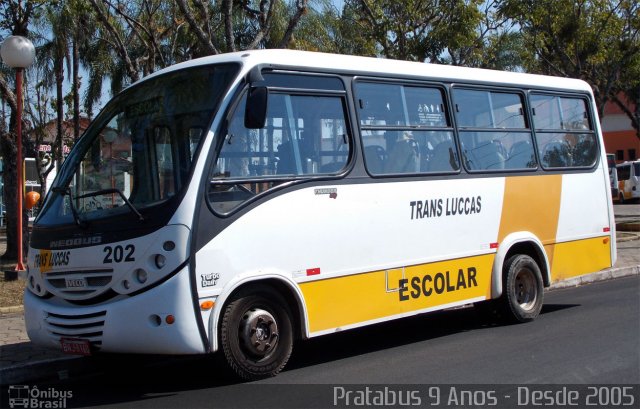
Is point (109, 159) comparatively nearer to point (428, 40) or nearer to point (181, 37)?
point (428, 40)

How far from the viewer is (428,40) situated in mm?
17547

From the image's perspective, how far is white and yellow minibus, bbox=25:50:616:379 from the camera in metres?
6.76

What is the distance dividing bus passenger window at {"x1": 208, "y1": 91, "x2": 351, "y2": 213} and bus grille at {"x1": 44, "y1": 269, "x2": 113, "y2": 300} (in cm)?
114

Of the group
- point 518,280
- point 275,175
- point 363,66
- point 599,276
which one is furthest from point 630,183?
point 275,175

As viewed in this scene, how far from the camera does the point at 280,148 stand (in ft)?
24.8

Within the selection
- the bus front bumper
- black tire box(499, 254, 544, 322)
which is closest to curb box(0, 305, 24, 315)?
the bus front bumper

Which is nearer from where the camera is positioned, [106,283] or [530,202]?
[106,283]

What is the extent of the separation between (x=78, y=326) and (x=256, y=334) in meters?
1.53

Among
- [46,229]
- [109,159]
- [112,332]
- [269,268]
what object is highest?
[109,159]

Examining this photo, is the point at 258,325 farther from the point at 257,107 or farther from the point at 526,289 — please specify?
Answer: the point at 526,289

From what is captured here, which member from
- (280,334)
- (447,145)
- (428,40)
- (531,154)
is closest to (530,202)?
(531,154)

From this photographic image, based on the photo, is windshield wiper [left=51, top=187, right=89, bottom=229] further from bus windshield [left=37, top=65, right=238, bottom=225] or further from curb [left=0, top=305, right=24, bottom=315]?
curb [left=0, top=305, right=24, bottom=315]

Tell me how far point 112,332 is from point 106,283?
43 centimetres

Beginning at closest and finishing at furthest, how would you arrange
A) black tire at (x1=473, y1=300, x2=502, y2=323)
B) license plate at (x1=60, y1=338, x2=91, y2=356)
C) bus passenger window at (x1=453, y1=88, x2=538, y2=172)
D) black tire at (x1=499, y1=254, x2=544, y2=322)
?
1. license plate at (x1=60, y1=338, x2=91, y2=356)
2. bus passenger window at (x1=453, y1=88, x2=538, y2=172)
3. black tire at (x1=499, y1=254, x2=544, y2=322)
4. black tire at (x1=473, y1=300, x2=502, y2=323)
